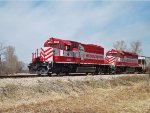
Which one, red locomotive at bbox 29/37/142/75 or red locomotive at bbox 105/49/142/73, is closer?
red locomotive at bbox 29/37/142/75

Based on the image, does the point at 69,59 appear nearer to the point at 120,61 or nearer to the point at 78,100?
the point at 78,100

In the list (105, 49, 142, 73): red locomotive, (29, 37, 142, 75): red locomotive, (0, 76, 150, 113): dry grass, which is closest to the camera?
(0, 76, 150, 113): dry grass

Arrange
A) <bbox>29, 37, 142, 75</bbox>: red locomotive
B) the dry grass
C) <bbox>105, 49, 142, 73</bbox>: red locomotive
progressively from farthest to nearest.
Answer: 1. <bbox>105, 49, 142, 73</bbox>: red locomotive
2. <bbox>29, 37, 142, 75</bbox>: red locomotive
3. the dry grass

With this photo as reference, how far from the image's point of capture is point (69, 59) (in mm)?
27938

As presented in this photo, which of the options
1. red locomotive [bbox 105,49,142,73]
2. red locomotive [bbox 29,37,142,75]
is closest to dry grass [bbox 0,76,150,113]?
red locomotive [bbox 29,37,142,75]

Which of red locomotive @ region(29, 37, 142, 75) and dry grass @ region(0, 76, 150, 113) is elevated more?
red locomotive @ region(29, 37, 142, 75)

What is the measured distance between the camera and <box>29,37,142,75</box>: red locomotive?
990 inches

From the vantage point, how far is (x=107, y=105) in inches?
585

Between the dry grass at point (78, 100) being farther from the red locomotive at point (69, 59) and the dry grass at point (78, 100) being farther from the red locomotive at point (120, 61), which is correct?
the red locomotive at point (120, 61)

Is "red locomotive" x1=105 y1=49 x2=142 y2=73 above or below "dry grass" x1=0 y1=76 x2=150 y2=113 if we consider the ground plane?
above

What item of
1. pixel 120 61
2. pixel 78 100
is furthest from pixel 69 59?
pixel 120 61

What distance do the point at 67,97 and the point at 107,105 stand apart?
2.68 meters

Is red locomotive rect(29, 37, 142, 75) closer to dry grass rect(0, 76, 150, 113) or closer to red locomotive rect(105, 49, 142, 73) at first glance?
red locomotive rect(105, 49, 142, 73)

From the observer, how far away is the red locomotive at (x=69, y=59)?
82.5 ft
